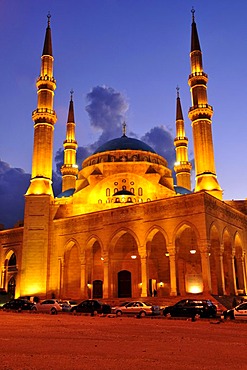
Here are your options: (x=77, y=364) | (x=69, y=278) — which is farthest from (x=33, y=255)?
(x=77, y=364)

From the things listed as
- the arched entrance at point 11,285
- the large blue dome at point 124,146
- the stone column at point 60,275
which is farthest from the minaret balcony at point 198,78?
the arched entrance at point 11,285

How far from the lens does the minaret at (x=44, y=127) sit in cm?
3409

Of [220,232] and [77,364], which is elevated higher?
[220,232]

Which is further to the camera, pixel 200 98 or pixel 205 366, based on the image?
pixel 200 98

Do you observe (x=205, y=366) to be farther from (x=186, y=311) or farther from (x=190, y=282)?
(x=190, y=282)

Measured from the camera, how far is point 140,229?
28.2m

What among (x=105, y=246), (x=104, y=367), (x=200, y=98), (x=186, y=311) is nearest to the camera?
(x=104, y=367)

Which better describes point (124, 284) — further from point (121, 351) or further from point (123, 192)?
point (121, 351)

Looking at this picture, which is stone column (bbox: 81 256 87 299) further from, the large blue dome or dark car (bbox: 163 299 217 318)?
the large blue dome

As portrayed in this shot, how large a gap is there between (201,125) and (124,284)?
48.3ft

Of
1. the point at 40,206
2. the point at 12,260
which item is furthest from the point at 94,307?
the point at 12,260

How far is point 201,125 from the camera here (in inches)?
1330

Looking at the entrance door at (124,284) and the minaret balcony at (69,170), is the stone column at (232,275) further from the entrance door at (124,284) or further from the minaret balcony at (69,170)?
the minaret balcony at (69,170)

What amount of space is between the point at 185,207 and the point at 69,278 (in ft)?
42.2
